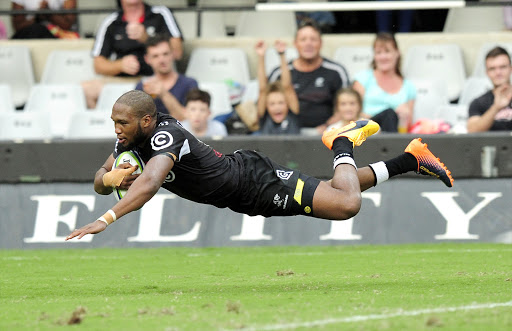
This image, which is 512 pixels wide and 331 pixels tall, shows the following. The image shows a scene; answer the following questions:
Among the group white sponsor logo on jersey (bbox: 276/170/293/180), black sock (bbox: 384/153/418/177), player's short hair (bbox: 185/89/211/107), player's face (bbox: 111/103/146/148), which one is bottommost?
white sponsor logo on jersey (bbox: 276/170/293/180)

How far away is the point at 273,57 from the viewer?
48.5ft

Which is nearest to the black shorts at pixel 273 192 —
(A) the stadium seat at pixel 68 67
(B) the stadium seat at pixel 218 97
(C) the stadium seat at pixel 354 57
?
(B) the stadium seat at pixel 218 97

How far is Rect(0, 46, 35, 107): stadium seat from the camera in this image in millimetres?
15250

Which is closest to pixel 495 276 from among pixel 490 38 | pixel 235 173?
pixel 235 173

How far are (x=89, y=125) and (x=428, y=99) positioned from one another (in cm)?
463

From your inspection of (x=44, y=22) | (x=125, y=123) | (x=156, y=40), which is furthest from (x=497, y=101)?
(x=44, y=22)

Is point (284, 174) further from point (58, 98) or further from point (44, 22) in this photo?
point (44, 22)

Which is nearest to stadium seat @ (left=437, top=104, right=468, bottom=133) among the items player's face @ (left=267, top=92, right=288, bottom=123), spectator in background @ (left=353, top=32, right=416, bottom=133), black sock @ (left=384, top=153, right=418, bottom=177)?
spectator in background @ (left=353, top=32, right=416, bottom=133)

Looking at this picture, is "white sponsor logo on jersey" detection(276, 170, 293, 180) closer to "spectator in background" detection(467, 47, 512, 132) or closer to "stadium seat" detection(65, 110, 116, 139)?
"spectator in background" detection(467, 47, 512, 132)

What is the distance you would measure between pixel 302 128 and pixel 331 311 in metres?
6.88

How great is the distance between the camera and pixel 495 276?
8234mm

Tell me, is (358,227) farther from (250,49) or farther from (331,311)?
(331,311)

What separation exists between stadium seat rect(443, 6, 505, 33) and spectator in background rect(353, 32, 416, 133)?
125 inches

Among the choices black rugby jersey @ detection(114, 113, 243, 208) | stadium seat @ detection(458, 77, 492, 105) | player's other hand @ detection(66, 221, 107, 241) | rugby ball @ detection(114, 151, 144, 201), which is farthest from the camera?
stadium seat @ detection(458, 77, 492, 105)
